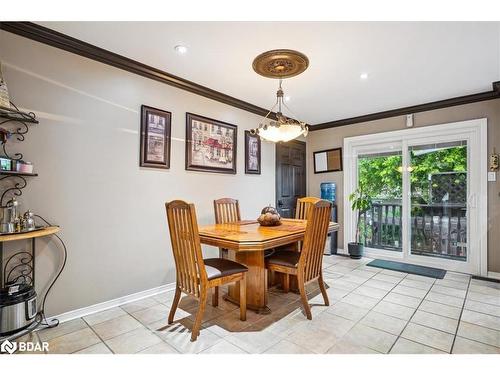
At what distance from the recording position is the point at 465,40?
2.24 m

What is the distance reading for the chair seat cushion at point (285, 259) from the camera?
2342mm

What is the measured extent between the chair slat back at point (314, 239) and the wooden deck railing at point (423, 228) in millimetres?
2559

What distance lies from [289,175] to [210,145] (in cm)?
192

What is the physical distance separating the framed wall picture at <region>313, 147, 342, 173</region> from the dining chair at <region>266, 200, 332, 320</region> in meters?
2.66

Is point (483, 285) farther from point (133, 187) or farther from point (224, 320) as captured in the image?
point (133, 187)

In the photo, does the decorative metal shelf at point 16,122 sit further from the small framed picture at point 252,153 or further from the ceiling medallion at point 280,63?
the small framed picture at point 252,153

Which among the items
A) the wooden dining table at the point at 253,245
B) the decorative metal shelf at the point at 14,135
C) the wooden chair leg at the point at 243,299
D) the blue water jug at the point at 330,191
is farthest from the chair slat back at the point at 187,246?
the blue water jug at the point at 330,191

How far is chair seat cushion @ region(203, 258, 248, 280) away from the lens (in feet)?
A: 6.72

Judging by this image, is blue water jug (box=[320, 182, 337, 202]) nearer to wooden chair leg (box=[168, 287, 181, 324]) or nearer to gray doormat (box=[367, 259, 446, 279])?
gray doormat (box=[367, 259, 446, 279])

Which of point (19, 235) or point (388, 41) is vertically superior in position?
point (388, 41)

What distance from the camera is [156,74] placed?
9.34ft

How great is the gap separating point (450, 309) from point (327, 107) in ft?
9.84
